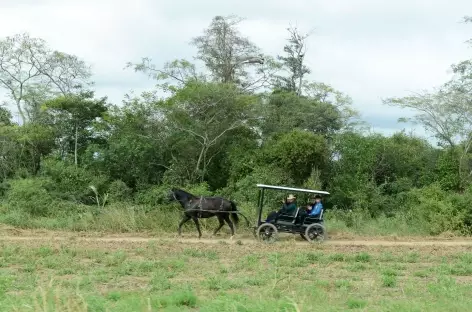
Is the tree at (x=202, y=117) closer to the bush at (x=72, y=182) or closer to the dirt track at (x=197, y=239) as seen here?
the bush at (x=72, y=182)

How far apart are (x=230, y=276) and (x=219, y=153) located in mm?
16248

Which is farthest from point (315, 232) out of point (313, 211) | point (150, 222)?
point (150, 222)

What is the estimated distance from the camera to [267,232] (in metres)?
17.5

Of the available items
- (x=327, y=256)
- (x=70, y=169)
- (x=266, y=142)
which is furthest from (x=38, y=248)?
(x=266, y=142)

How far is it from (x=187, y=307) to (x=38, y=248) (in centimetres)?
783

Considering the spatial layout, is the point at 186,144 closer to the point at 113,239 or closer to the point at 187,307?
the point at 113,239

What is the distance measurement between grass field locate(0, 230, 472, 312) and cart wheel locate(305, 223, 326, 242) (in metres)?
0.48

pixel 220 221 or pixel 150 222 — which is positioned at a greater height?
pixel 220 221

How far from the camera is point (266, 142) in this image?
27109 millimetres

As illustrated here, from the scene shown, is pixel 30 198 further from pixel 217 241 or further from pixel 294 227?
pixel 294 227

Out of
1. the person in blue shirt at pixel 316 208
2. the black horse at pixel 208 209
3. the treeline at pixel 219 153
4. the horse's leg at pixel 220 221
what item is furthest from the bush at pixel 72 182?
the person in blue shirt at pixel 316 208

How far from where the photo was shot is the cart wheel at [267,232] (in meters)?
17.4

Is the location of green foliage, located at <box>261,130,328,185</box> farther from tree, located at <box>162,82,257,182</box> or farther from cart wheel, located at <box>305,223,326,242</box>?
cart wheel, located at <box>305,223,326,242</box>

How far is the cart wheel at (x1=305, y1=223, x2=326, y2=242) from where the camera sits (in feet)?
57.5
